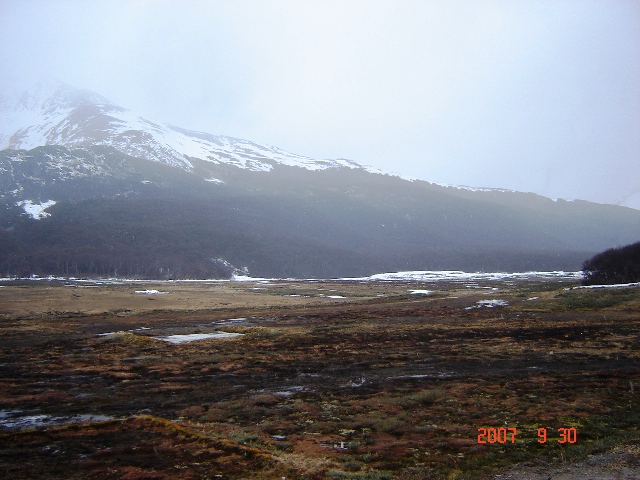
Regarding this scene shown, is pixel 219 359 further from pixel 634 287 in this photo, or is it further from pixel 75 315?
pixel 634 287

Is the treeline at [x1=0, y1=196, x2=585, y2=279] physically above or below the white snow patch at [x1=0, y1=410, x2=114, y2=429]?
above

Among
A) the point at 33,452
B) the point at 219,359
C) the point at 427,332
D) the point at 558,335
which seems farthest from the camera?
the point at 427,332

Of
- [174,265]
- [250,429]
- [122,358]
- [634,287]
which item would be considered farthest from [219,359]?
[174,265]

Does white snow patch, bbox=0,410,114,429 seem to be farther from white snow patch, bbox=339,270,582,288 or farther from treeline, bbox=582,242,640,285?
white snow patch, bbox=339,270,582,288

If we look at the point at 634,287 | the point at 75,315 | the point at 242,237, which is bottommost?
the point at 75,315

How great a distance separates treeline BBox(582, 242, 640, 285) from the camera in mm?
59188

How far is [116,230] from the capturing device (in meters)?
178

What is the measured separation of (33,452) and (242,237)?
18019 cm
